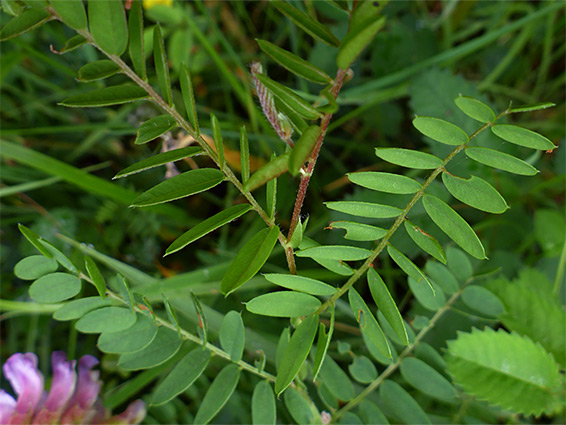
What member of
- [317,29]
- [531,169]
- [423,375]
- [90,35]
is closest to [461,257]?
[423,375]

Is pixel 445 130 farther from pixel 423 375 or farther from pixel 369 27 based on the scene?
pixel 423 375

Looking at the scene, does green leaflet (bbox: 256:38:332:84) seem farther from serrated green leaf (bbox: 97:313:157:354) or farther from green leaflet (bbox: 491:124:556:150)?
serrated green leaf (bbox: 97:313:157:354)

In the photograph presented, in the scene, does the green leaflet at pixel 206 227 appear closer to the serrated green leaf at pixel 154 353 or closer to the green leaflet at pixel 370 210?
the green leaflet at pixel 370 210

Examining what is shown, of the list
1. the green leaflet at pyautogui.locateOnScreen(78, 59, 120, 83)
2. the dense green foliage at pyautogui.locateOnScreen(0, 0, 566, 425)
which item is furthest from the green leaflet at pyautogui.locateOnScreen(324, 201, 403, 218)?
the green leaflet at pyautogui.locateOnScreen(78, 59, 120, 83)

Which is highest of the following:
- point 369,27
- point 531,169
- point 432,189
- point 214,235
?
point 369,27

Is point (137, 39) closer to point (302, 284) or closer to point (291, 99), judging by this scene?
point (291, 99)

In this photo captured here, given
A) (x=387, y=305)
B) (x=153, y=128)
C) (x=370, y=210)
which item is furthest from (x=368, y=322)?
(x=153, y=128)

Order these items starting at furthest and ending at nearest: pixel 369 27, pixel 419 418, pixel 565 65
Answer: pixel 565 65 → pixel 419 418 → pixel 369 27

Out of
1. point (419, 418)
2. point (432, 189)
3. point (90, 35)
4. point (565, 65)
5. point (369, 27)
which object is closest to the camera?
point (369, 27)
